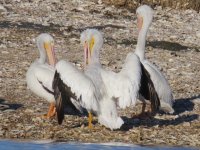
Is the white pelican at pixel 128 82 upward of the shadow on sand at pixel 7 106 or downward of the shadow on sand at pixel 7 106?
upward

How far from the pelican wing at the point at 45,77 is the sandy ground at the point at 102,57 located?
15.1 inches

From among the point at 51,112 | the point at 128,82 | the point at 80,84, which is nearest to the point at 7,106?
the point at 51,112

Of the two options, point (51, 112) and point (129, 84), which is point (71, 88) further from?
point (51, 112)

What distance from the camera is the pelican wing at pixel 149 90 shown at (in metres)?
9.44

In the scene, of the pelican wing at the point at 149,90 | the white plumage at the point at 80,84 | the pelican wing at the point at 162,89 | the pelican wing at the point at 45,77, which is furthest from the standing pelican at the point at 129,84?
the pelican wing at the point at 45,77

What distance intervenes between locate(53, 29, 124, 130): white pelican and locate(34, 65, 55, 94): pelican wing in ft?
1.83

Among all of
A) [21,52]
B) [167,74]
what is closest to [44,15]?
[21,52]

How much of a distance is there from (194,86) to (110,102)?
135 inches

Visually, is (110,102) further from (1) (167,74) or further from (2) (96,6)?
(2) (96,6)

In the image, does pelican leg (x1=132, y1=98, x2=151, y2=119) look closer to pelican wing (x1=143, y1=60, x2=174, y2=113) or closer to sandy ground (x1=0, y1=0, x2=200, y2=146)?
sandy ground (x1=0, y1=0, x2=200, y2=146)

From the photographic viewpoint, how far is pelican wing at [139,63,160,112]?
9.44 m

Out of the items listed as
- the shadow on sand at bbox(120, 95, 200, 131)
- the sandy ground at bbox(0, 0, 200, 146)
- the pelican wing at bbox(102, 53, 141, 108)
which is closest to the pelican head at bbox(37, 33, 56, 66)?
the sandy ground at bbox(0, 0, 200, 146)

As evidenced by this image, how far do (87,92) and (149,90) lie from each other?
→ 0.90 metres

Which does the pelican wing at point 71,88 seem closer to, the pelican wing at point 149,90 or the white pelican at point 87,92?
the white pelican at point 87,92
